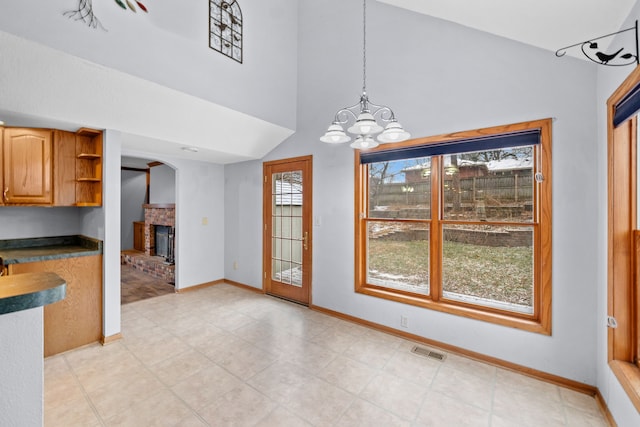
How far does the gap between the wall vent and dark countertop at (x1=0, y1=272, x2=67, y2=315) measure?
108 inches

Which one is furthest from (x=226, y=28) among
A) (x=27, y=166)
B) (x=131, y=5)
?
(x=27, y=166)

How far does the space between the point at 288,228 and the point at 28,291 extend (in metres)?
3.24

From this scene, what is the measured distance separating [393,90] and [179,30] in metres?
2.21

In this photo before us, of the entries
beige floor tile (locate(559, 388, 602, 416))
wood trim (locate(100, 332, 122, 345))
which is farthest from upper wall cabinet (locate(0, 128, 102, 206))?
beige floor tile (locate(559, 388, 602, 416))

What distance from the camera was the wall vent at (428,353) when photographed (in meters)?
2.58

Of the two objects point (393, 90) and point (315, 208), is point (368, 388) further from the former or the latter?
point (393, 90)

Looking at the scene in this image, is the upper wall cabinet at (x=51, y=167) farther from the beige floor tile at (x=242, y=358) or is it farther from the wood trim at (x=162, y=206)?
the wood trim at (x=162, y=206)

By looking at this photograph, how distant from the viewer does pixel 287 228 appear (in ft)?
13.7

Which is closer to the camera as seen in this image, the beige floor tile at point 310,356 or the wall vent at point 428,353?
the beige floor tile at point 310,356

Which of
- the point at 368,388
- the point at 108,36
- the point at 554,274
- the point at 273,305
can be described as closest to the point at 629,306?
the point at 554,274

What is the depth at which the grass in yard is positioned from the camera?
2494 millimetres

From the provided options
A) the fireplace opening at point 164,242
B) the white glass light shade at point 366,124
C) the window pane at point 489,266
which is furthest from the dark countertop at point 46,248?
the window pane at point 489,266

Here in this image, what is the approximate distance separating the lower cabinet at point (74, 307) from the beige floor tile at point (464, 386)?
331cm

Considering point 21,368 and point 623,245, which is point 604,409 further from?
point 21,368
